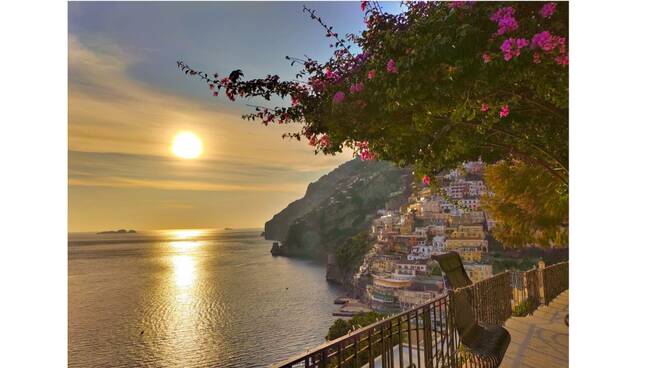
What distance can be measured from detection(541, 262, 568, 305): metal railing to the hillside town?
58.1 inches

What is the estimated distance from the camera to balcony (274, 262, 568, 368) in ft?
5.61

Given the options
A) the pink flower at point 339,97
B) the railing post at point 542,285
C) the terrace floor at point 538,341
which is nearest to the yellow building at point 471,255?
the railing post at point 542,285

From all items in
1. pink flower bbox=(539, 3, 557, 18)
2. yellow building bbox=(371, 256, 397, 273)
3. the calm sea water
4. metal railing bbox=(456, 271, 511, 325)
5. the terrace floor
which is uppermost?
pink flower bbox=(539, 3, 557, 18)

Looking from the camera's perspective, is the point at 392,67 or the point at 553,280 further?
the point at 553,280

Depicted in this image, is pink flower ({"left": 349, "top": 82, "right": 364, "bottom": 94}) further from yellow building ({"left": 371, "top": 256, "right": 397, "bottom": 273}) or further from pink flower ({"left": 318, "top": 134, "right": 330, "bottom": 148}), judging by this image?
yellow building ({"left": 371, "top": 256, "right": 397, "bottom": 273})

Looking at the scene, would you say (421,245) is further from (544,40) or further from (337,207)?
(544,40)

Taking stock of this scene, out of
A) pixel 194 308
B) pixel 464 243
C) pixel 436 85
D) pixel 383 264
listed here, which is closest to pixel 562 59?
pixel 436 85

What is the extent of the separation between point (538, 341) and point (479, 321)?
90 centimetres

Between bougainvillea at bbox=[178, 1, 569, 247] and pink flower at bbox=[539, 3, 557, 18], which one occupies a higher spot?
pink flower at bbox=[539, 3, 557, 18]

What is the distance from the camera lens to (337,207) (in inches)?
1249

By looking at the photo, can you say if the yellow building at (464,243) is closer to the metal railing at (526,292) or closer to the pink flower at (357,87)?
the metal railing at (526,292)

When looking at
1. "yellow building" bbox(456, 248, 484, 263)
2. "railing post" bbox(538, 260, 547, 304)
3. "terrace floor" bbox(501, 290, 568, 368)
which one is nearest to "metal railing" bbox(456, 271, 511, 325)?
"terrace floor" bbox(501, 290, 568, 368)

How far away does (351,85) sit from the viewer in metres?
2.46

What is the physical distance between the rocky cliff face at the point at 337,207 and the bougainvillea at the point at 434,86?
270 inches
